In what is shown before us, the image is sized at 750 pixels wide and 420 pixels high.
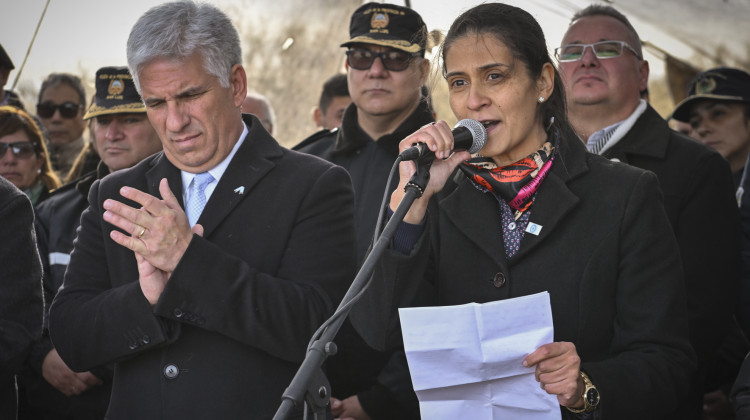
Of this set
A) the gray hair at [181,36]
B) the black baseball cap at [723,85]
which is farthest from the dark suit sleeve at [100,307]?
the black baseball cap at [723,85]

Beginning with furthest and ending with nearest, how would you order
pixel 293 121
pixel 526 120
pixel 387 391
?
pixel 293 121 < pixel 387 391 < pixel 526 120

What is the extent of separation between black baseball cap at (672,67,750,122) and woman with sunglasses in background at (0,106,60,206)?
3.82 meters

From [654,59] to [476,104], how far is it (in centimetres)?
325

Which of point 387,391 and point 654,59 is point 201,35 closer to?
point 387,391

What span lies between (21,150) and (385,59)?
2078 millimetres

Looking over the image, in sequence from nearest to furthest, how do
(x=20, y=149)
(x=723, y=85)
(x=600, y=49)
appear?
1. (x=600, y=49)
2. (x=20, y=149)
3. (x=723, y=85)

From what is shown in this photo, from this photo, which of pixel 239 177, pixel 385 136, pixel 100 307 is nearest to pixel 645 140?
pixel 385 136

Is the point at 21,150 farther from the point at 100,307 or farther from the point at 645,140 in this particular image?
the point at 645,140

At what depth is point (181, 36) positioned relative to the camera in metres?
3.10

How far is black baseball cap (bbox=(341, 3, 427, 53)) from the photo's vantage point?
16.0ft

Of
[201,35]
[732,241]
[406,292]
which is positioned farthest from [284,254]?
[732,241]

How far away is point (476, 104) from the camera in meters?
2.98

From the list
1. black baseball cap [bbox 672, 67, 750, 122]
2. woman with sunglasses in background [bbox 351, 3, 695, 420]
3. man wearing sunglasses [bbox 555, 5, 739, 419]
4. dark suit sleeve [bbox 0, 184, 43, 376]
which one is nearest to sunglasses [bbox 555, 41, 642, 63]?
man wearing sunglasses [bbox 555, 5, 739, 419]

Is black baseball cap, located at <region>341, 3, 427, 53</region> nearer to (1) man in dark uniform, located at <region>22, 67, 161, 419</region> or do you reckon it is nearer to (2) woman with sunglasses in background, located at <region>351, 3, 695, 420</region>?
(1) man in dark uniform, located at <region>22, 67, 161, 419</region>
